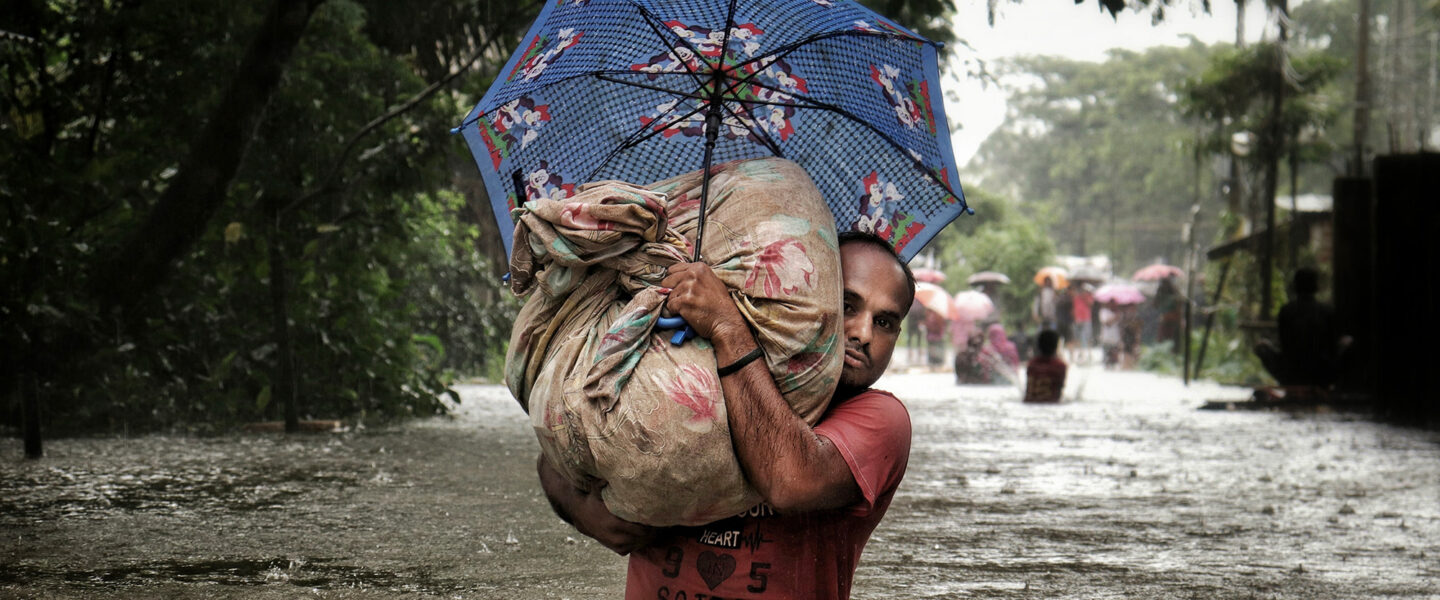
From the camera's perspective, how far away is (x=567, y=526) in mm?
5684

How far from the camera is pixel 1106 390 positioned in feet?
59.8

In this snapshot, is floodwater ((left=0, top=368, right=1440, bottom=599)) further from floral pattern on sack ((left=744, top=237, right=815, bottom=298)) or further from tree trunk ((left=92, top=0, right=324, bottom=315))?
floral pattern on sack ((left=744, top=237, right=815, bottom=298))

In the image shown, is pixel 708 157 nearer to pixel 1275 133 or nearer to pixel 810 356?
pixel 810 356

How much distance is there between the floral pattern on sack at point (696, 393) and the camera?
6.13 ft

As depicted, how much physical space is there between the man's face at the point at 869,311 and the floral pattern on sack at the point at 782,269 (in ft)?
0.71

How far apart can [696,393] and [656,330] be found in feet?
0.46

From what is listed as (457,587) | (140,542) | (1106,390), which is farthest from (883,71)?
(1106,390)

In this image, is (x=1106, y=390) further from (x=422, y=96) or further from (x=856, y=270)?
(x=856, y=270)

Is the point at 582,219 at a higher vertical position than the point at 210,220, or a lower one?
lower

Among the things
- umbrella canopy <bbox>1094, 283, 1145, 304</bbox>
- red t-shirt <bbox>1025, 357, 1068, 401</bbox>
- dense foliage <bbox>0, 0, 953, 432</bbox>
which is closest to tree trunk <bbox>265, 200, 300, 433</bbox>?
dense foliage <bbox>0, 0, 953, 432</bbox>

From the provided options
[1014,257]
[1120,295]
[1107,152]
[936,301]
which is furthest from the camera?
[1107,152]

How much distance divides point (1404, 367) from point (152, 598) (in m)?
11.8

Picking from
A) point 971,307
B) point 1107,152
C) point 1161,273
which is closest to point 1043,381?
point 971,307

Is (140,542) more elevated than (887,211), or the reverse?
(887,211)
